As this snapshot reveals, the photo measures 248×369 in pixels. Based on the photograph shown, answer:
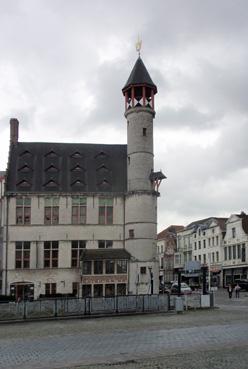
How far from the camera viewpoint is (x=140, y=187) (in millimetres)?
54719

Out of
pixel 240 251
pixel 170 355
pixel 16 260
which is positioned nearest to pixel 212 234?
pixel 240 251

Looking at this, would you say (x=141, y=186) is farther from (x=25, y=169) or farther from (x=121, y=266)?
(x=25, y=169)

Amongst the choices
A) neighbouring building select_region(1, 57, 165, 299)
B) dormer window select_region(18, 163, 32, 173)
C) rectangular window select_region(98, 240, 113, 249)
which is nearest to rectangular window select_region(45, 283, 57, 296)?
neighbouring building select_region(1, 57, 165, 299)

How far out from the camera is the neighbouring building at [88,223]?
53.6m

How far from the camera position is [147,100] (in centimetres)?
5612

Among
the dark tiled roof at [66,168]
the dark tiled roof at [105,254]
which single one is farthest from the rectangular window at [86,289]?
the dark tiled roof at [66,168]

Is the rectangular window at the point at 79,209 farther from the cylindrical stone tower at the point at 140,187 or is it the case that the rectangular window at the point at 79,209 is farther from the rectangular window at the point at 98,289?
the rectangular window at the point at 98,289

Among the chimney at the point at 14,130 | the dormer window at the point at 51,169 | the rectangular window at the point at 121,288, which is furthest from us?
the chimney at the point at 14,130

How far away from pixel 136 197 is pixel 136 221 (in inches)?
93.4

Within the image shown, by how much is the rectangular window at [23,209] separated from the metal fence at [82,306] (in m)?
22.7

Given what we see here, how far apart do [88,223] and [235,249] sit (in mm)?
38731

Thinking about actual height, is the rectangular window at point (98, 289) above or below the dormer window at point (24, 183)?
below

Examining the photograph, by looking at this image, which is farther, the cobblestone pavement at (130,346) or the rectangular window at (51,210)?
the rectangular window at (51,210)

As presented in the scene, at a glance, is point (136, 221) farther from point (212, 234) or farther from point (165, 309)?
point (212, 234)
